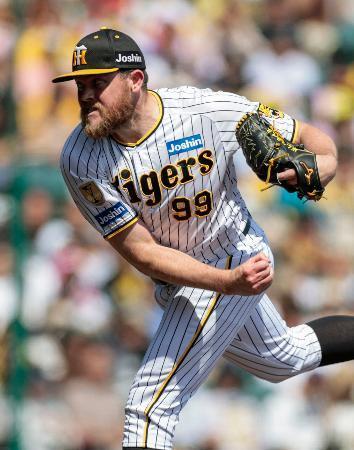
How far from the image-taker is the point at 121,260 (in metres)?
7.66

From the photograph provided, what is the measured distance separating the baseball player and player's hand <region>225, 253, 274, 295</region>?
10 cm

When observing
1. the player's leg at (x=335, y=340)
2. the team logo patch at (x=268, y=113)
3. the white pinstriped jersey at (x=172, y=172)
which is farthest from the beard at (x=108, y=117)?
the player's leg at (x=335, y=340)

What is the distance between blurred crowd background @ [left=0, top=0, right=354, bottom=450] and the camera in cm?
735

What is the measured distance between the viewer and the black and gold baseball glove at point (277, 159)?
416 centimetres

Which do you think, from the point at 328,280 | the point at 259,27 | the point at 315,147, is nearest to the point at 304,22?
the point at 259,27

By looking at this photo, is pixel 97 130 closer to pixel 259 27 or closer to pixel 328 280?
pixel 328 280

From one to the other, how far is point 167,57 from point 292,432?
319cm

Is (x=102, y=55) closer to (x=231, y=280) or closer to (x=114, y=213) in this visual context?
(x=114, y=213)

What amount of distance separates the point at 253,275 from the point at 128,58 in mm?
1131

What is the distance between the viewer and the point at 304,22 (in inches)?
336

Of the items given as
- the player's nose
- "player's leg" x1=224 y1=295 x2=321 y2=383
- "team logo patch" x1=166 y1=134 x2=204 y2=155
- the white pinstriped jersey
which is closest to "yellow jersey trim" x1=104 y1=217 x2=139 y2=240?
the white pinstriped jersey

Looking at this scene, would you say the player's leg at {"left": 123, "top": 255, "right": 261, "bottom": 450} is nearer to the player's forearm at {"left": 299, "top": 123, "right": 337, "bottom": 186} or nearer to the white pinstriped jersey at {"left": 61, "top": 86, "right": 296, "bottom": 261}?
the white pinstriped jersey at {"left": 61, "top": 86, "right": 296, "bottom": 261}

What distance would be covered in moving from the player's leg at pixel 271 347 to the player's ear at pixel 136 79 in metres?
1.21

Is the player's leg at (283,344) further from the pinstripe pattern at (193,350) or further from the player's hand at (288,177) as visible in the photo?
the player's hand at (288,177)
